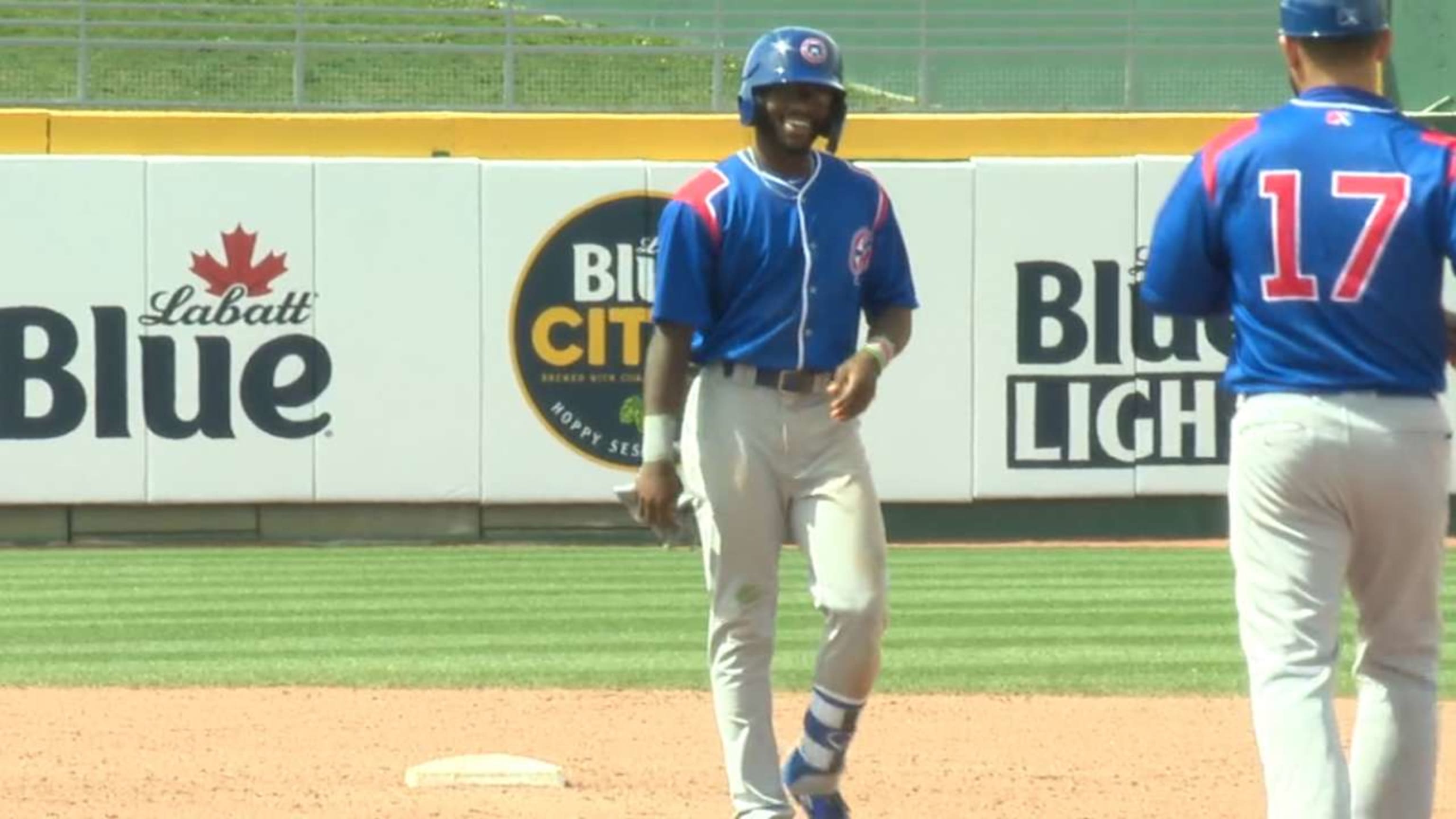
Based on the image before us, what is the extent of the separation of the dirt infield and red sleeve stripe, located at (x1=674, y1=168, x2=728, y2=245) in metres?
1.56

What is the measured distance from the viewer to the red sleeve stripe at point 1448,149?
4.36m

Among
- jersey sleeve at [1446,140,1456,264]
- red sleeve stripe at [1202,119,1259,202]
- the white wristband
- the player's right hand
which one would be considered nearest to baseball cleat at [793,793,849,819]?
the player's right hand

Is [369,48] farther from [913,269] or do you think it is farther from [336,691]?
[336,691]

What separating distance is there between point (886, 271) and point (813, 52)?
53cm

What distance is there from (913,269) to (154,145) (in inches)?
217

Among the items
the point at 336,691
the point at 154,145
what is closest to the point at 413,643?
the point at 336,691

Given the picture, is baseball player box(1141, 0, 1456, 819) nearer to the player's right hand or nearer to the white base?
the player's right hand

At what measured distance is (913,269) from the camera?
17.1 metres

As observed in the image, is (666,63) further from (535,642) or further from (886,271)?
(886,271)

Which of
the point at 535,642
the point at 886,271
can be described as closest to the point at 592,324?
the point at 535,642

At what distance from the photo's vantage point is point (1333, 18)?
442 centimetres

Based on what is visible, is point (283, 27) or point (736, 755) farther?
point (283, 27)

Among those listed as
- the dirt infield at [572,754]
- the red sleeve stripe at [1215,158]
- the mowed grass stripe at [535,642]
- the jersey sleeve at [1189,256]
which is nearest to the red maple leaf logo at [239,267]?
the mowed grass stripe at [535,642]

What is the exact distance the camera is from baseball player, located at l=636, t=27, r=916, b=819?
5480mm
